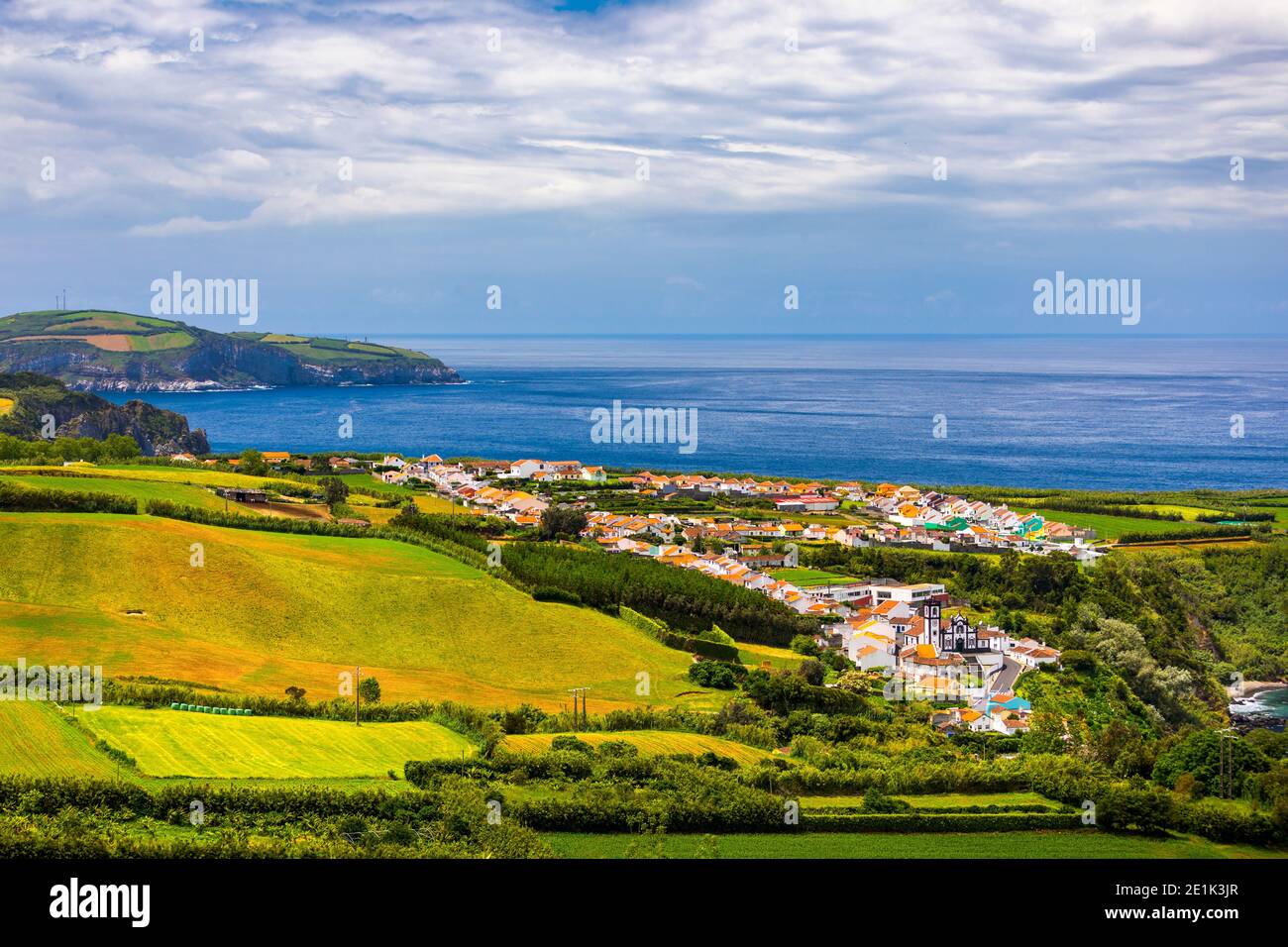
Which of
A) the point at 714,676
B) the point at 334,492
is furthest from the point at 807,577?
the point at 334,492

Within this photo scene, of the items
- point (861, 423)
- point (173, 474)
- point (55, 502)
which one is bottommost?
point (55, 502)

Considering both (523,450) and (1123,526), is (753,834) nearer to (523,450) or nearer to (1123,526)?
(1123,526)

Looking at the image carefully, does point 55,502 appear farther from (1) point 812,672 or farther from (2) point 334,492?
(1) point 812,672

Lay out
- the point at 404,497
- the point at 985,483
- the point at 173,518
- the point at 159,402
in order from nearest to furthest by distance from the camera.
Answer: the point at 173,518, the point at 404,497, the point at 985,483, the point at 159,402

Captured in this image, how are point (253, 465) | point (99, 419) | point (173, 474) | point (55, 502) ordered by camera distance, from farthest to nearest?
point (99, 419), point (253, 465), point (173, 474), point (55, 502)

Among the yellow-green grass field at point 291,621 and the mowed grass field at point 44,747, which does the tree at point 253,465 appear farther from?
the mowed grass field at point 44,747

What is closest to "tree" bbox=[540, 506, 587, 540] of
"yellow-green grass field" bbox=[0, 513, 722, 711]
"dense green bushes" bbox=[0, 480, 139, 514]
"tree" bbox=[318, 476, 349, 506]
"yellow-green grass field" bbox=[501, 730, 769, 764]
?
"tree" bbox=[318, 476, 349, 506]

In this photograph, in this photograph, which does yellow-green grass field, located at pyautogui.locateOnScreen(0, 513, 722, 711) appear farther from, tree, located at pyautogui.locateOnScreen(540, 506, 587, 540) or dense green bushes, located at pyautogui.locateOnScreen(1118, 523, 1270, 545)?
dense green bushes, located at pyautogui.locateOnScreen(1118, 523, 1270, 545)
